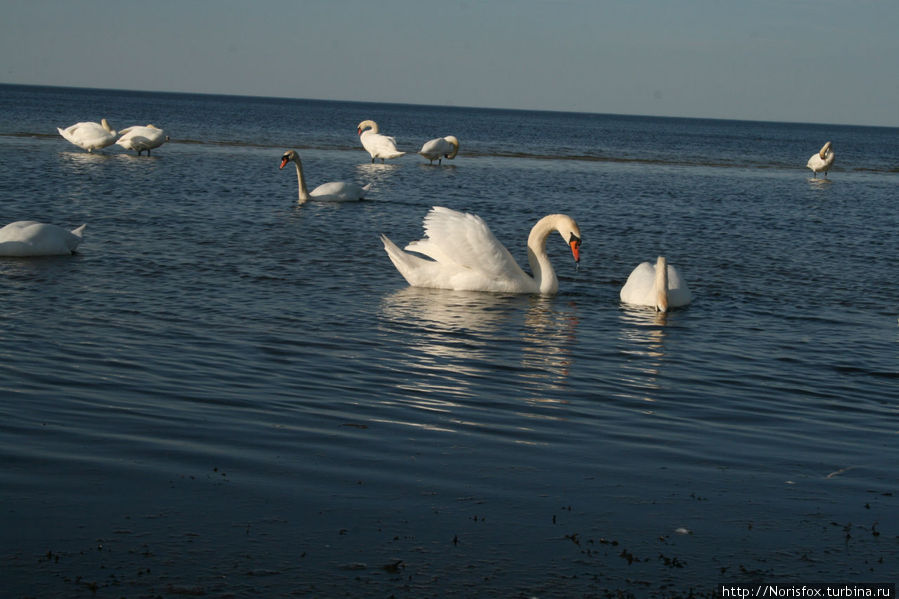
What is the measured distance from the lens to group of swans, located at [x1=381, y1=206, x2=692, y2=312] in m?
11.0

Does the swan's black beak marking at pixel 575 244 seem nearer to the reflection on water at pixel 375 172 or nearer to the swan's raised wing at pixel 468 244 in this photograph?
the swan's raised wing at pixel 468 244

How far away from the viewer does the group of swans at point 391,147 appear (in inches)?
1243

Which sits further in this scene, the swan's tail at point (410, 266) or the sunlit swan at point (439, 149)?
the sunlit swan at point (439, 149)

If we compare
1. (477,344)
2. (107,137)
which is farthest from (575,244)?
(107,137)

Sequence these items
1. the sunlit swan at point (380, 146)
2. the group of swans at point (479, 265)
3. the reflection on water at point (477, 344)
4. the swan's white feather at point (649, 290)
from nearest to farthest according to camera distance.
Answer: the reflection on water at point (477, 344) → the swan's white feather at point (649, 290) → the group of swans at point (479, 265) → the sunlit swan at point (380, 146)

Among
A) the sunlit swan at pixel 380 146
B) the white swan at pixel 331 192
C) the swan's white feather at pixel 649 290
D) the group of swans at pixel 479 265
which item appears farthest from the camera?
the sunlit swan at pixel 380 146

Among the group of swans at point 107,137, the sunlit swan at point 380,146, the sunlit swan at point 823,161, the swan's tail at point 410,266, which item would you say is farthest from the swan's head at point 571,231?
the sunlit swan at point 823,161

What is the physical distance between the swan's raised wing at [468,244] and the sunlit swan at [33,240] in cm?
404

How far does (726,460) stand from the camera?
5820 mm

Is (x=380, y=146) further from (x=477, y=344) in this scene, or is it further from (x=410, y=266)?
(x=477, y=344)

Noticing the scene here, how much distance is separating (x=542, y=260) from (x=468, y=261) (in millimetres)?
880

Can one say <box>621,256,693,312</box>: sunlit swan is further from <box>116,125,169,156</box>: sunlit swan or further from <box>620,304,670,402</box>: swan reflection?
<box>116,125,169,156</box>: sunlit swan

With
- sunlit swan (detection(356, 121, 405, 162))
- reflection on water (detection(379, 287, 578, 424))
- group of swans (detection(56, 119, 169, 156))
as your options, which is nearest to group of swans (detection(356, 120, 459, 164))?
sunlit swan (detection(356, 121, 405, 162))

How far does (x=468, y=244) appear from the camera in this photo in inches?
439
